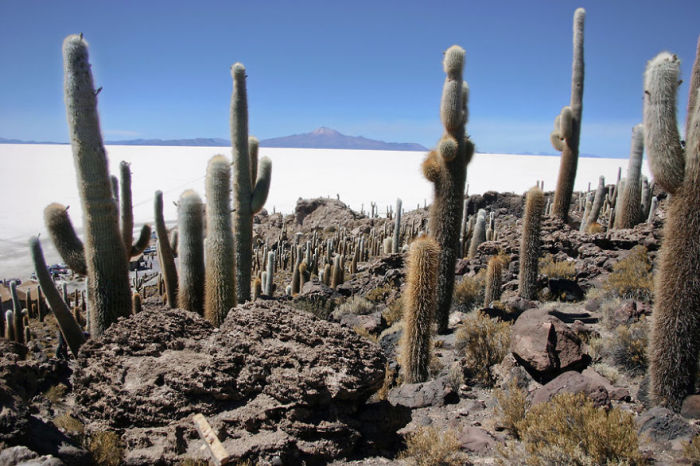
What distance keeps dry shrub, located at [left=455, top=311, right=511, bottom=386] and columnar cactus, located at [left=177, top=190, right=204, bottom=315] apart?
3690 mm

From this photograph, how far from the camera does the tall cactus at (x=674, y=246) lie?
4344 mm

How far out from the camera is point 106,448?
370 centimetres

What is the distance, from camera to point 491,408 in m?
5.02

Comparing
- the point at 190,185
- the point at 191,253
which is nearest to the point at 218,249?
the point at 191,253

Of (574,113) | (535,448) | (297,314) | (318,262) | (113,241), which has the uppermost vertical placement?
(574,113)

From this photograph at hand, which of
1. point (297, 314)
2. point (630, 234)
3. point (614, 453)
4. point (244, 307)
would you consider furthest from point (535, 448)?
point (630, 234)

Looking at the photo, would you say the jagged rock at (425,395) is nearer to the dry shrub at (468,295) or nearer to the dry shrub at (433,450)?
the dry shrub at (433,450)

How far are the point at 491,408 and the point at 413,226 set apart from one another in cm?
1569

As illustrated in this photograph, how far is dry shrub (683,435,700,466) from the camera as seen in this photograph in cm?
354

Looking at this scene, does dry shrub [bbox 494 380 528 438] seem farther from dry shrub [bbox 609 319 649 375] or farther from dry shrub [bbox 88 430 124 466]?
dry shrub [bbox 88 430 124 466]

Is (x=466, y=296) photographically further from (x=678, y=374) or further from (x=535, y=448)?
(x=535, y=448)

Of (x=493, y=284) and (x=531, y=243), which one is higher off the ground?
(x=531, y=243)

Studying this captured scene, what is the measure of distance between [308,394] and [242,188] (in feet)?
18.2

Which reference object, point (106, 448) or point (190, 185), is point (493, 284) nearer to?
point (106, 448)
